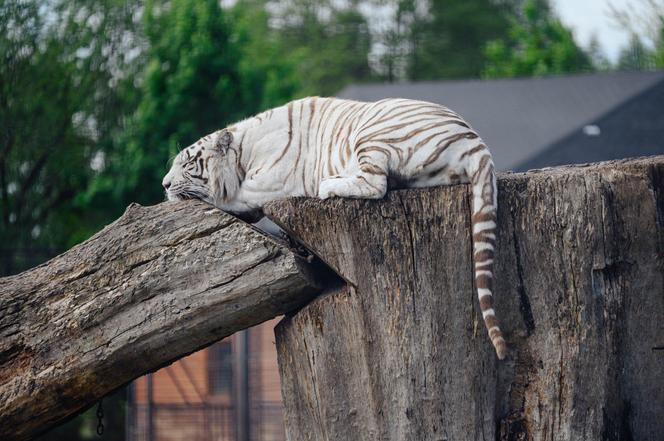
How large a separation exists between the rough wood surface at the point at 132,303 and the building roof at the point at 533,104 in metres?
5.84

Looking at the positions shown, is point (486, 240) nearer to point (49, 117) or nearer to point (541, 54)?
point (49, 117)

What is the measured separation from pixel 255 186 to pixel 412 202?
3.34 feet

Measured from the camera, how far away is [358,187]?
403 cm

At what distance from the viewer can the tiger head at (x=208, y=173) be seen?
4.84 meters

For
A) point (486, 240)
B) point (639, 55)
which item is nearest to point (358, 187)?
point (486, 240)

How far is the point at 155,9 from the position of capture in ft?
45.0

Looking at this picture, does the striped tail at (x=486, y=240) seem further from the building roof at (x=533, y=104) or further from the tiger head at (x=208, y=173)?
the building roof at (x=533, y=104)

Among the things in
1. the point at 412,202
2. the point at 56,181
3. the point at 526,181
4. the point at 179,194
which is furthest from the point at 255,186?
the point at 56,181

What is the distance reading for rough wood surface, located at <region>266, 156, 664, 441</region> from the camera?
388cm

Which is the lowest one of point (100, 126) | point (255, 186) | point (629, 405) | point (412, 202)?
point (629, 405)

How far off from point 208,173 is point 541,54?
1703 cm

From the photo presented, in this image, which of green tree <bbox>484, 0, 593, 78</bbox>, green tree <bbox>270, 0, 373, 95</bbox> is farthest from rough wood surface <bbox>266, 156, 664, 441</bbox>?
green tree <bbox>270, 0, 373, 95</bbox>

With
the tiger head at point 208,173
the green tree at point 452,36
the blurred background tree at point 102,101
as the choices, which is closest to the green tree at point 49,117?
the blurred background tree at point 102,101

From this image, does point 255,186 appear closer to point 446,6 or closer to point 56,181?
point 56,181
